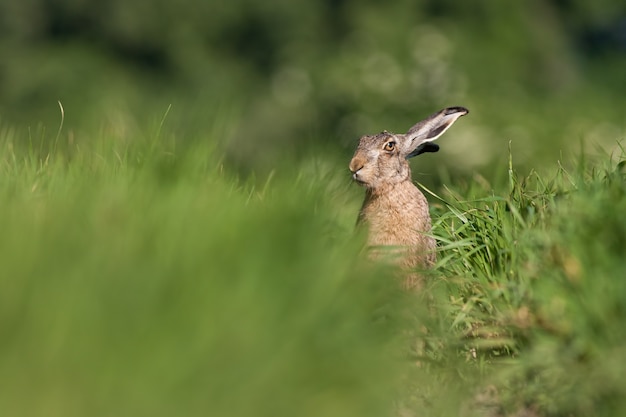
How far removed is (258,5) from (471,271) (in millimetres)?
24366

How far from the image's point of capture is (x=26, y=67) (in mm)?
27250

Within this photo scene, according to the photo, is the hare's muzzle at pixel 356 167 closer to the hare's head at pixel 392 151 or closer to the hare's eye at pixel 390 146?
the hare's head at pixel 392 151

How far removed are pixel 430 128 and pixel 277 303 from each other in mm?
2705

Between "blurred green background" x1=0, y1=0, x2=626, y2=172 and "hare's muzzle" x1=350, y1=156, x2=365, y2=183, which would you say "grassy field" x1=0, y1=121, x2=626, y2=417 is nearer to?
"hare's muzzle" x1=350, y1=156, x2=365, y2=183

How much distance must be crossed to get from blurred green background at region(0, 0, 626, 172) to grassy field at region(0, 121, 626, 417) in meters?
13.6

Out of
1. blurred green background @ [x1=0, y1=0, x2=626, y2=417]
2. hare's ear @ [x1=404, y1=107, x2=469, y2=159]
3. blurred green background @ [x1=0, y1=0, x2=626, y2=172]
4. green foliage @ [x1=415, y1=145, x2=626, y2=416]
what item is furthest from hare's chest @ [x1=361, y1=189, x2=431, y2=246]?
blurred green background @ [x1=0, y1=0, x2=626, y2=172]

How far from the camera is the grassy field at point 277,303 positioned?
11.0 ft

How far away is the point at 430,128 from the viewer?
242 inches

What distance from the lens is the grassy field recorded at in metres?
3.34

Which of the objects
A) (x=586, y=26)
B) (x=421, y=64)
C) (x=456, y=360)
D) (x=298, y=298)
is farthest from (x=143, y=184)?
(x=586, y=26)

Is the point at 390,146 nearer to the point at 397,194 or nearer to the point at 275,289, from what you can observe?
the point at 397,194

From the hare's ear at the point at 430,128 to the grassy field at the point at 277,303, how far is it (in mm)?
861

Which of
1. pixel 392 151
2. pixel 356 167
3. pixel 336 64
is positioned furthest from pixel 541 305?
pixel 336 64

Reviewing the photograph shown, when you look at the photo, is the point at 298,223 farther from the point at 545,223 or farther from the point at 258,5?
the point at 258,5
